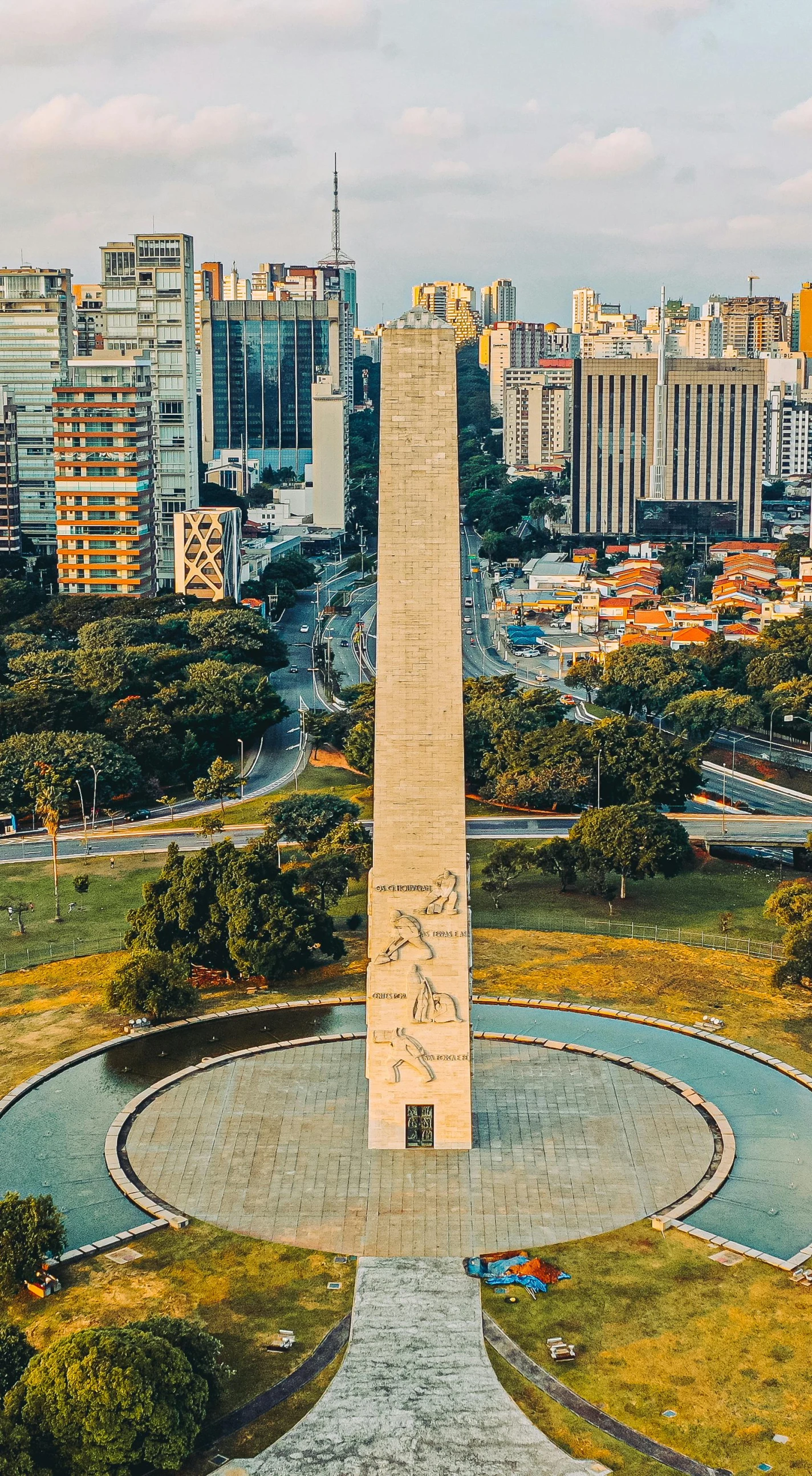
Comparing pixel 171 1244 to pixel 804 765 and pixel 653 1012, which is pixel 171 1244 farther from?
pixel 804 765

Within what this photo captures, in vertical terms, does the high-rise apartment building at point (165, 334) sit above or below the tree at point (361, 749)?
above

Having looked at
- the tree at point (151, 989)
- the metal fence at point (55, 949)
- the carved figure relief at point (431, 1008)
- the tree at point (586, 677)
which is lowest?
the metal fence at point (55, 949)

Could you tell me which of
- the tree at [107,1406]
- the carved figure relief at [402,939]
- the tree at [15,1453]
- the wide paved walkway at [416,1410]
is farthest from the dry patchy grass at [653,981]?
the tree at [15,1453]

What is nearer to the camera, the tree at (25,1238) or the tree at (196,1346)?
the tree at (196,1346)

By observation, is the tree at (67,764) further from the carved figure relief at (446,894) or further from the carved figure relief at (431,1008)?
the carved figure relief at (446,894)

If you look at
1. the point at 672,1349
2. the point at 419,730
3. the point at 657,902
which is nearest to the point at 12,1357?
the point at 672,1349

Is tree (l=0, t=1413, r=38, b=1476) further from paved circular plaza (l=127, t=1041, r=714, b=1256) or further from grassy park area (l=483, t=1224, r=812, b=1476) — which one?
paved circular plaza (l=127, t=1041, r=714, b=1256)

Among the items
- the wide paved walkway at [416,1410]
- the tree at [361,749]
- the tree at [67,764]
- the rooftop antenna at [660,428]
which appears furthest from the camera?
the rooftop antenna at [660,428]

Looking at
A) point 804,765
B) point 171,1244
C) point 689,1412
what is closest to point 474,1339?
point 689,1412
